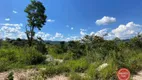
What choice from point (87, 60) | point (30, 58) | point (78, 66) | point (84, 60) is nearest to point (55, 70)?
point (78, 66)

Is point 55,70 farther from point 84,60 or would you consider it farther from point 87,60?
point 87,60

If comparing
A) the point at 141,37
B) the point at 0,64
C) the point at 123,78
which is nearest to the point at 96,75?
the point at 123,78

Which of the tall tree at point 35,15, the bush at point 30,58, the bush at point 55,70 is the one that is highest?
the tall tree at point 35,15

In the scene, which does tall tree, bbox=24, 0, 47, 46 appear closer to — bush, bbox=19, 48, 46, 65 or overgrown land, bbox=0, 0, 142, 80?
overgrown land, bbox=0, 0, 142, 80

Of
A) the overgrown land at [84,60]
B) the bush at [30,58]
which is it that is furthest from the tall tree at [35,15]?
the bush at [30,58]

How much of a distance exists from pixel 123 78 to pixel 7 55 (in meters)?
8.62

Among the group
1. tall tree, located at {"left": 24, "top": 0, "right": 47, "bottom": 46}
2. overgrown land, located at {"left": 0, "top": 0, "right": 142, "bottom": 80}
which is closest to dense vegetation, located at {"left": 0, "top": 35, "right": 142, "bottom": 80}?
overgrown land, located at {"left": 0, "top": 0, "right": 142, "bottom": 80}

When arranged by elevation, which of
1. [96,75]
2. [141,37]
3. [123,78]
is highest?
[141,37]

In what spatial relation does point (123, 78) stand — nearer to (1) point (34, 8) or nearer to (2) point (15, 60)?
(2) point (15, 60)

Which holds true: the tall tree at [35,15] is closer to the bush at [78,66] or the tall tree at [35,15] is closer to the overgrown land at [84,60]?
the overgrown land at [84,60]

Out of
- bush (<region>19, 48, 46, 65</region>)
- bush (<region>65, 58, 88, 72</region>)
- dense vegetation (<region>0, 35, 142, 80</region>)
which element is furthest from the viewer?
bush (<region>19, 48, 46, 65</region>)

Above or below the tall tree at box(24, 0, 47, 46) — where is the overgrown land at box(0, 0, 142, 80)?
below

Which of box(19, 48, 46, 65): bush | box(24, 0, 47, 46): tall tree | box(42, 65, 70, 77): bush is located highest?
box(24, 0, 47, 46): tall tree

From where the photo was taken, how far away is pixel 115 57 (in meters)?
8.02
